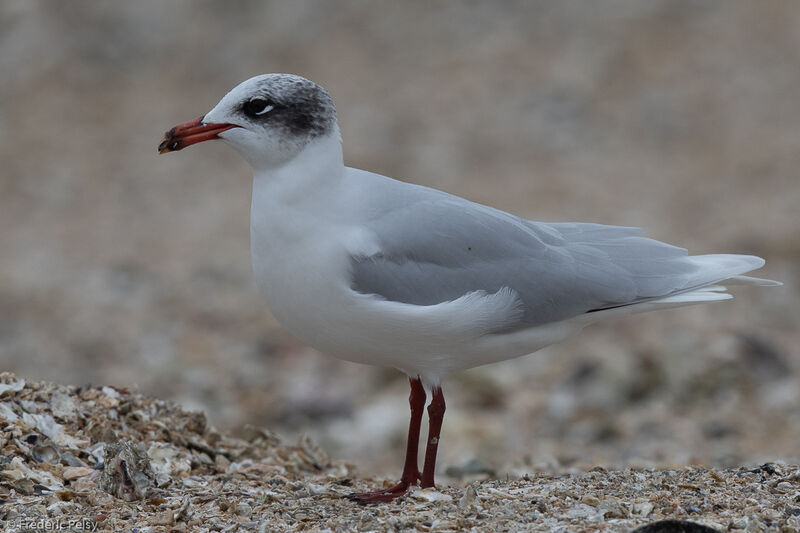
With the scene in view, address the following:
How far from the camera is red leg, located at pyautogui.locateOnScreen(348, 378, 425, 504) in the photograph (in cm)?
452

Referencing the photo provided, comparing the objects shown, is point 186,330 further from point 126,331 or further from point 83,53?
point 83,53

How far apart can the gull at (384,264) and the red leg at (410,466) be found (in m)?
0.01

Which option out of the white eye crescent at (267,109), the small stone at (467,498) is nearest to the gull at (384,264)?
the white eye crescent at (267,109)

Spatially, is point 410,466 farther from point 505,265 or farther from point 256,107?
point 256,107

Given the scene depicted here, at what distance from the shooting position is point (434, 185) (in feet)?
40.8

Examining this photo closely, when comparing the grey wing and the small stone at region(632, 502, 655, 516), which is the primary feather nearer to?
the grey wing

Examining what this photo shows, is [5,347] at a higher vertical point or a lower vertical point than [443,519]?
higher

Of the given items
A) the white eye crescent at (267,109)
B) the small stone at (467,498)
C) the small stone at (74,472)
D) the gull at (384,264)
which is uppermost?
the white eye crescent at (267,109)

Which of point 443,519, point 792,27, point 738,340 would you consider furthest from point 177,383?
point 792,27

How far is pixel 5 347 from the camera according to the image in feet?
30.1

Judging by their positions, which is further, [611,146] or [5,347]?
[611,146]

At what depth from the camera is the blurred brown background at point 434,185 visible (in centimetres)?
776

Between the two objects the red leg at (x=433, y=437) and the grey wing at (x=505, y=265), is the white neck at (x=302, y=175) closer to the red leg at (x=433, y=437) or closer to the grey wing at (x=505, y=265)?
the grey wing at (x=505, y=265)

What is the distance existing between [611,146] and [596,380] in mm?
6119
